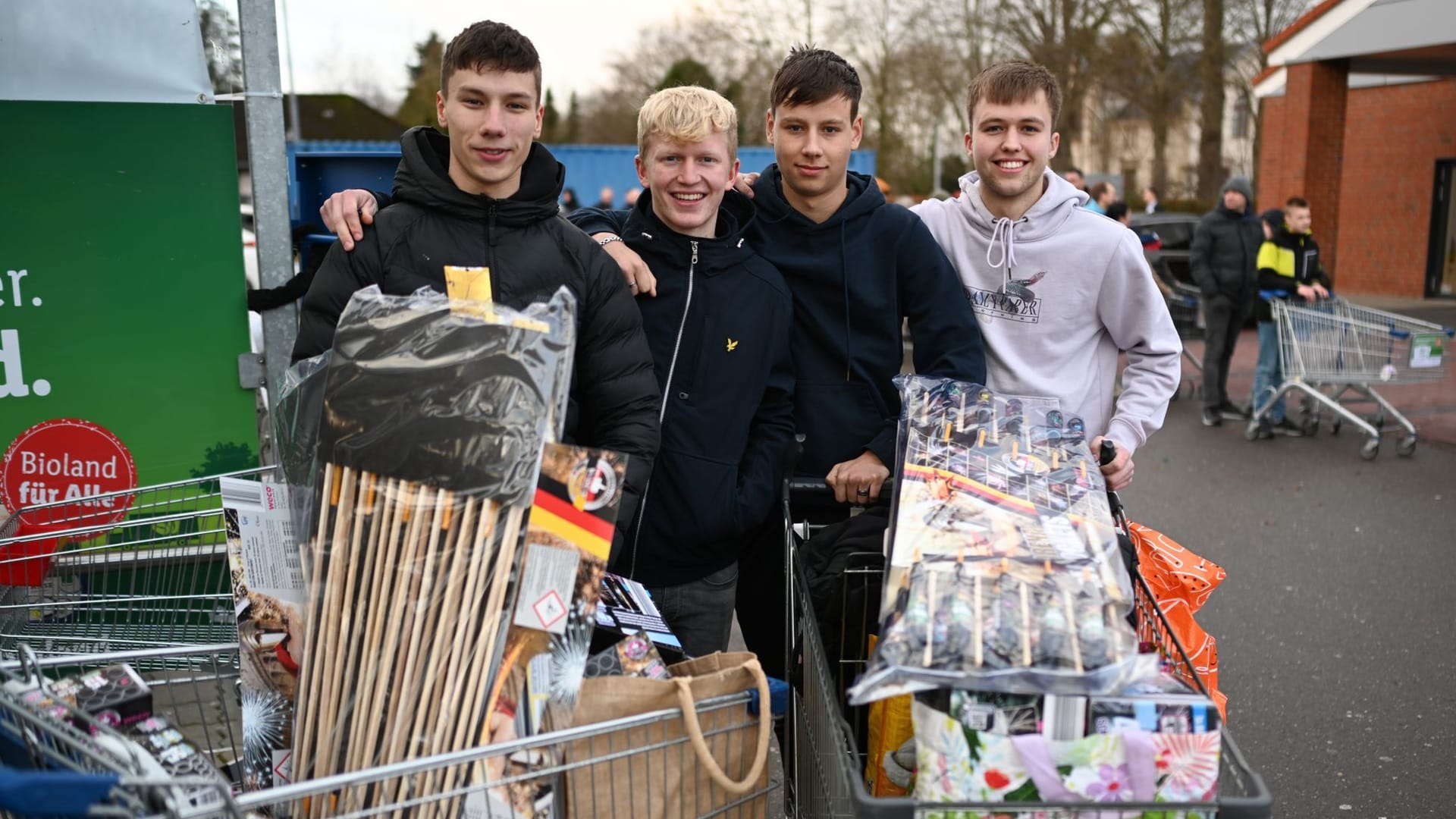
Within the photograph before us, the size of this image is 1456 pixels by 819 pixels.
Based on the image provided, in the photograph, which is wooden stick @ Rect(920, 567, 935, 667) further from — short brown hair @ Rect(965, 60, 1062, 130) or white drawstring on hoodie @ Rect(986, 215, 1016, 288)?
short brown hair @ Rect(965, 60, 1062, 130)

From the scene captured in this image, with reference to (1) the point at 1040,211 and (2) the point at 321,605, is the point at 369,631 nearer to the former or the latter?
(2) the point at 321,605

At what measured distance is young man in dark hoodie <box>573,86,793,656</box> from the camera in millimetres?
2891

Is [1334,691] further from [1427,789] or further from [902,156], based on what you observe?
[902,156]

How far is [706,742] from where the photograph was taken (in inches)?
84.9

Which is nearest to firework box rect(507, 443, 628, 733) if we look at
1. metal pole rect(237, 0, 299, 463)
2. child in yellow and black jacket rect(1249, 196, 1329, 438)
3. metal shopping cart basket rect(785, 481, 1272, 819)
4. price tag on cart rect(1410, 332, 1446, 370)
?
metal shopping cart basket rect(785, 481, 1272, 819)

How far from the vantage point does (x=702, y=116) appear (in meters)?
2.83

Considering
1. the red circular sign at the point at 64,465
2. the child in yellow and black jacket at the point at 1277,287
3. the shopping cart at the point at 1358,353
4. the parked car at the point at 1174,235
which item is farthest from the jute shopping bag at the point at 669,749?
the parked car at the point at 1174,235

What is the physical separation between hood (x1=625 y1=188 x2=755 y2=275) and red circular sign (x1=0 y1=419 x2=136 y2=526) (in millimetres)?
1952

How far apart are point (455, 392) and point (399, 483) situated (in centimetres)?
18

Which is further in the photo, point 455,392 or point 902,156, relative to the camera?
point 902,156

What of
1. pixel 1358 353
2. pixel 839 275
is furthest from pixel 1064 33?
pixel 839 275

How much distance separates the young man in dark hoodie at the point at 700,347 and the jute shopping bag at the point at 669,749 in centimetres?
78

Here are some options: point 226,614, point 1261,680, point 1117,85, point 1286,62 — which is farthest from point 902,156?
point 226,614

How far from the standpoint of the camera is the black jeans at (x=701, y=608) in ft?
10.1
